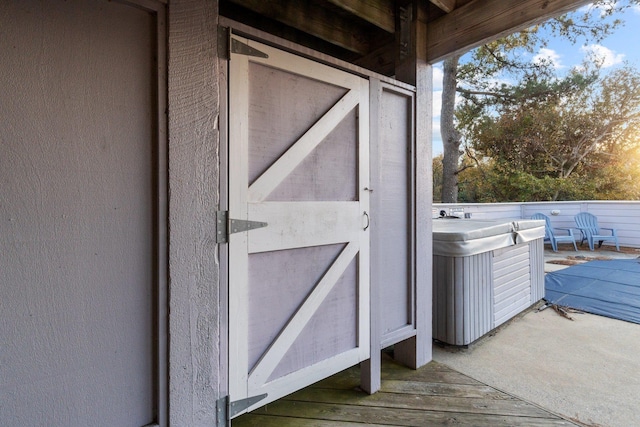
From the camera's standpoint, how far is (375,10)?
219 cm

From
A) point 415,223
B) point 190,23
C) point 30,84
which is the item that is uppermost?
point 190,23

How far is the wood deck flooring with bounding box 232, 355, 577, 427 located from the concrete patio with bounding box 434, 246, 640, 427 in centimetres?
19

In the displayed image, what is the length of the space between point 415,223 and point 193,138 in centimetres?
167

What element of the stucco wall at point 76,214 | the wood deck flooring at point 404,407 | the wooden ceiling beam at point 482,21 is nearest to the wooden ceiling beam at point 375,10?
the wooden ceiling beam at point 482,21

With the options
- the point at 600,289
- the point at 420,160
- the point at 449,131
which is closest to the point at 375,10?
the point at 420,160

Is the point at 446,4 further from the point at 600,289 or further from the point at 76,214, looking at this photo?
the point at 600,289

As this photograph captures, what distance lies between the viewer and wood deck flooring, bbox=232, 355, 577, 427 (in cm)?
176

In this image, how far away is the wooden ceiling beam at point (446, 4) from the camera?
7.00ft

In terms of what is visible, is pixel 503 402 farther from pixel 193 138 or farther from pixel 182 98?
pixel 182 98

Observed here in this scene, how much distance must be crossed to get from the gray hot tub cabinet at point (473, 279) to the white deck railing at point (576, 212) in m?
4.03

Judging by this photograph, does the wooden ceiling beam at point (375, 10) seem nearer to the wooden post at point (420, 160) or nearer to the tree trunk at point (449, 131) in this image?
the wooden post at point (420, 160)

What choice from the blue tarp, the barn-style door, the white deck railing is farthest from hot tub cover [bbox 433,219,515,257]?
the white deck railing

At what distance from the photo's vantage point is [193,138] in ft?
4.38

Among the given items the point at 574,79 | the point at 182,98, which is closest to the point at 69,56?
the point at 182,98
